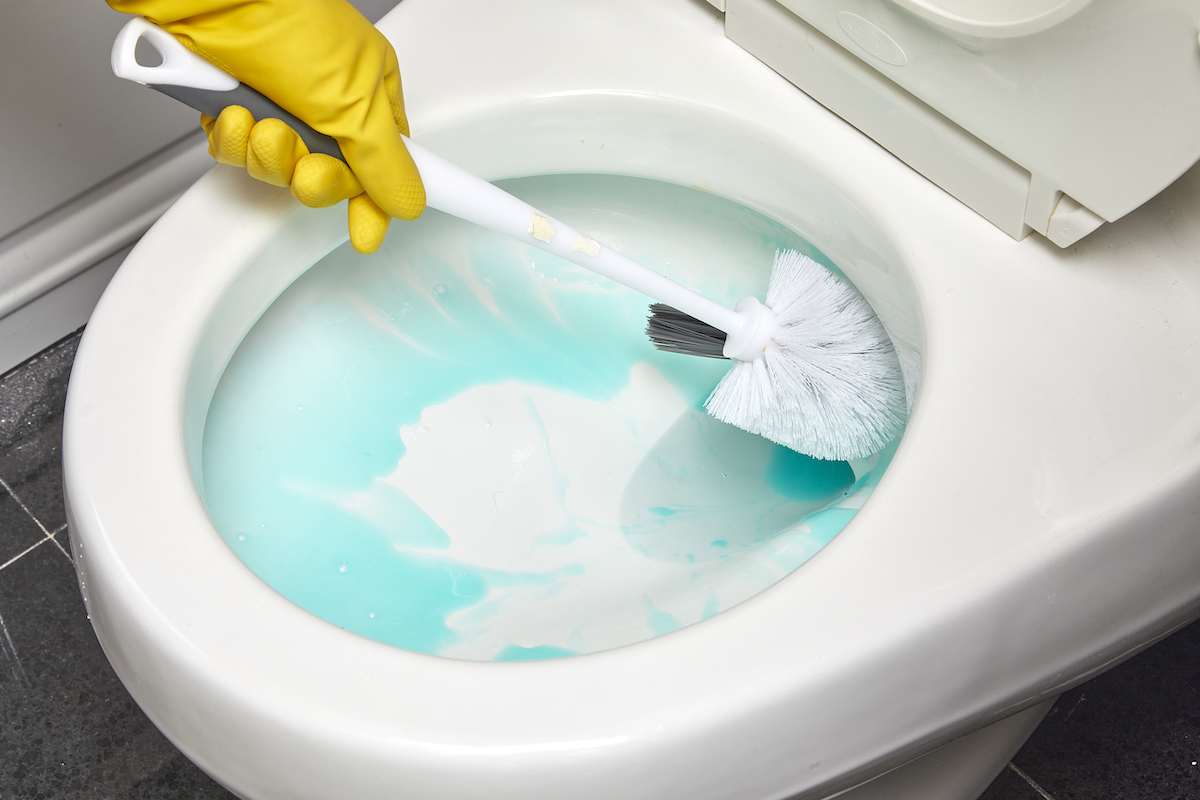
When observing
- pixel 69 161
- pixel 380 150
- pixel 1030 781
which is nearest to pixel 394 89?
pixel 380 150

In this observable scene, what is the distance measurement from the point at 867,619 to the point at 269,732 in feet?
0.79

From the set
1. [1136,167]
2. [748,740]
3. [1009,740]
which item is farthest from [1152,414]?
[1009,740]

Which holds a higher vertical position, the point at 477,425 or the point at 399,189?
the point at 399,189

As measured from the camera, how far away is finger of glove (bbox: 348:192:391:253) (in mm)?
521

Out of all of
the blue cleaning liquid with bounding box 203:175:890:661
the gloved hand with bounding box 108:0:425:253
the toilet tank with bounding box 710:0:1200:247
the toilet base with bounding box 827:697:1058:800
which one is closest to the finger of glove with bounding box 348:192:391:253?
the gloved hand with bounding box 108:0:425:253

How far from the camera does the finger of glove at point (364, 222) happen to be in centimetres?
52

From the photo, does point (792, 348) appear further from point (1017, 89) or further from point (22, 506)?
point (22, 506)

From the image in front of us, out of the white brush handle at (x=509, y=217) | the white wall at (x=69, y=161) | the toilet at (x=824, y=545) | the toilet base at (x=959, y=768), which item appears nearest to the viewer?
the toilet at (x=824, y=545)

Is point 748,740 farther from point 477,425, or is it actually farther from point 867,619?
point 477,425

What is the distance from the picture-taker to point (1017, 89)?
1.55 ft

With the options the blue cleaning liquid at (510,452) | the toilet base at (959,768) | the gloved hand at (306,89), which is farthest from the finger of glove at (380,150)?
the toilet base at (959,768)

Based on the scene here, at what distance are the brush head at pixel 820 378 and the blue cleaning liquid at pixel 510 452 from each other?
1.5 inches

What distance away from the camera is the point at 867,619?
42cm

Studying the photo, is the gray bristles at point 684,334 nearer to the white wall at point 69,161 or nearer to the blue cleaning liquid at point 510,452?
the blue cleaning liquid at point 510,452
